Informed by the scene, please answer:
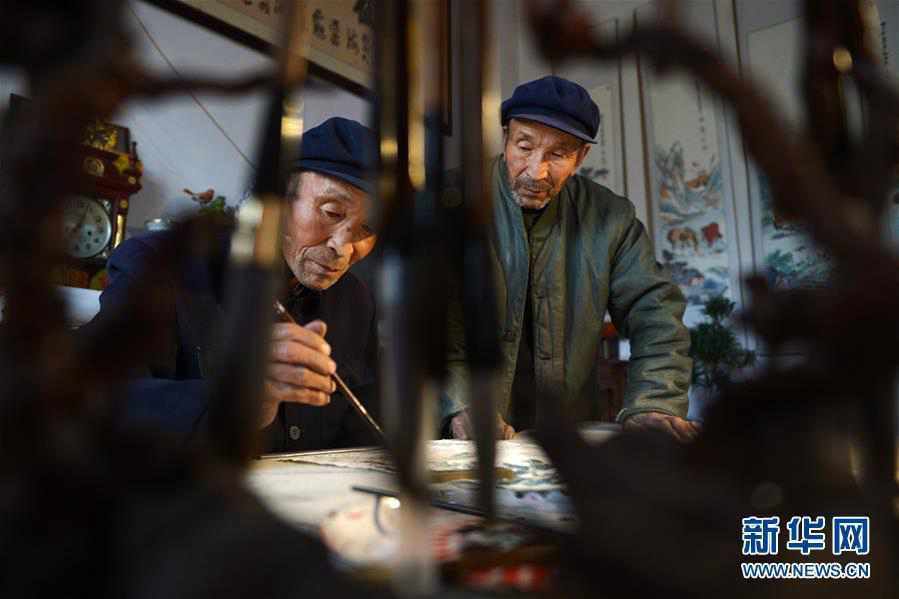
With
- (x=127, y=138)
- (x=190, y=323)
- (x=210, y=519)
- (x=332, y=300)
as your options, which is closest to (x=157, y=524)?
(x=210, y=519)

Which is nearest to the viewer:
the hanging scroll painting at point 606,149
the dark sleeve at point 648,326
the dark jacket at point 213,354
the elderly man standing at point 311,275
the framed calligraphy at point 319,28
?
the dark jacket at point 213,354

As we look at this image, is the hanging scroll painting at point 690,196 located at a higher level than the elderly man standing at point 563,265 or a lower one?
higher

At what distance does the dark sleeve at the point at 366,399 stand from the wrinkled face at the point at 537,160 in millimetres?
494

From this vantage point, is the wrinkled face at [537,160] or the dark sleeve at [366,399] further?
the wrinkled face at [537,160]

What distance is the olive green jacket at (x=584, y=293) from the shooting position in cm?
155

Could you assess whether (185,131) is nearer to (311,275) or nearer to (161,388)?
(311,275)

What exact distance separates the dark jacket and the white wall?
673 millimetres

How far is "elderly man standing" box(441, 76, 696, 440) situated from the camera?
156 cm

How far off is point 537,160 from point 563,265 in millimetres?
267

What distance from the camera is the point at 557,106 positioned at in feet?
5.12

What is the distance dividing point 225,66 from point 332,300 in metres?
1.15

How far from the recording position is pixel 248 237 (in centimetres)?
19

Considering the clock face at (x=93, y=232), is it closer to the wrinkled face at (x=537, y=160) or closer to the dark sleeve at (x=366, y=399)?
the dark sleeve at (x=366, y=399)

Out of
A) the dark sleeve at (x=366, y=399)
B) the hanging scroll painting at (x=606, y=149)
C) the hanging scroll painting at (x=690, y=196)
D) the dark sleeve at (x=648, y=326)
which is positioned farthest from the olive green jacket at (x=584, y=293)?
the hanging scroll painting at (x=606, y=149)
